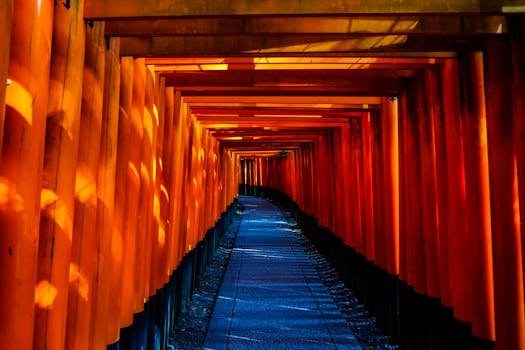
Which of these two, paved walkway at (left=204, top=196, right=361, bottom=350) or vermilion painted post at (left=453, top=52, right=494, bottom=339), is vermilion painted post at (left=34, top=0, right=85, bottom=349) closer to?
vermilion painted post at (left=453, top=52, right=494, bottom=339)

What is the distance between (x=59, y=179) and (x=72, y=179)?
0.11m

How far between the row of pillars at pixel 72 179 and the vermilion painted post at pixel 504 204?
2870 mm

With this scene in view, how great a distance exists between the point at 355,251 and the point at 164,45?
547 cm

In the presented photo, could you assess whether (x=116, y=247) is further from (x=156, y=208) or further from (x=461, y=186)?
(x=461, y=186)

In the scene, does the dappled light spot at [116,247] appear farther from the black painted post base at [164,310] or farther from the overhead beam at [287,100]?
the overhead beam at [287,100]

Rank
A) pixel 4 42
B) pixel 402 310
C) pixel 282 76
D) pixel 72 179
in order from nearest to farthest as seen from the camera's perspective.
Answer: pixel 4 42 < pixel 72 179 < pixel 282 76 < pixel 402 310

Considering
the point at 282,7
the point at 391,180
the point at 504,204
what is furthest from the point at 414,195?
the point at 282,7

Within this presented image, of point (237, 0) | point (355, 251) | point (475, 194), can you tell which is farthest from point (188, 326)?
point (237, 0)

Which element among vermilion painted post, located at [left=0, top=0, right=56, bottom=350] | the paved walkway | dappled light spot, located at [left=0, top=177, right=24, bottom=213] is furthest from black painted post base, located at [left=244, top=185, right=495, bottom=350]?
dappled light spot, located at [left=0, top=177, right=24, bottom=213]

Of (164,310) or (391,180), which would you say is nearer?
(164,310)

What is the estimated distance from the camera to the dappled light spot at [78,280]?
263 cm

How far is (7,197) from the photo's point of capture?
1.89 metres

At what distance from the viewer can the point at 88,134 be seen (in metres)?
2.72

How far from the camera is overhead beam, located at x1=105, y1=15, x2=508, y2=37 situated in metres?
3.04
